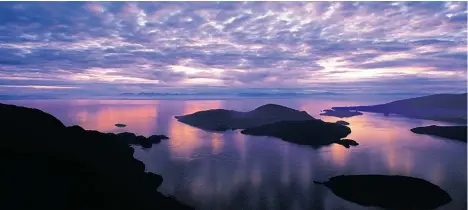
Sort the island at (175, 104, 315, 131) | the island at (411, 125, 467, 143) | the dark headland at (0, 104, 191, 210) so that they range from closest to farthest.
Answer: the dark headland at (0, 104, 191, 210), the island at (411, 125, 467, 143), the island at (175, 104, 315, 131)

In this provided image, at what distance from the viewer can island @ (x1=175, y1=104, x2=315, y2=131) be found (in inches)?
6762

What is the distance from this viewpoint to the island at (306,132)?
115488 millimetres

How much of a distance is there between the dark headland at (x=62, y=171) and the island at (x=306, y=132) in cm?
7371

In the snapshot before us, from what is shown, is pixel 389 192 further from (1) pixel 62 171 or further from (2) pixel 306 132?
(2) pixel 306 132

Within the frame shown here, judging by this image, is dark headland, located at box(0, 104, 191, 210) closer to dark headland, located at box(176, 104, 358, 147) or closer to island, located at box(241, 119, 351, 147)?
island, located at box(241, 119, 351, 147)

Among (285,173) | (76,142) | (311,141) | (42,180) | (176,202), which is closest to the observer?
(42,180)

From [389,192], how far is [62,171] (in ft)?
160

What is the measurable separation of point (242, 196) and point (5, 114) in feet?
134

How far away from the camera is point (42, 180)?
35219 mm

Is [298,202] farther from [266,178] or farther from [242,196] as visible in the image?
[266,178]

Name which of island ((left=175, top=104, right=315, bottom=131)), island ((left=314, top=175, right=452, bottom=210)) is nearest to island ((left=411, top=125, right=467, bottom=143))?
island ((left=175, top=104, right=315, bottom=131))

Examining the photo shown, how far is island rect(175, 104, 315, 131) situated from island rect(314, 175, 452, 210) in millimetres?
112147

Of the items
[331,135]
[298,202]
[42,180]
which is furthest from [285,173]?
[331,135]

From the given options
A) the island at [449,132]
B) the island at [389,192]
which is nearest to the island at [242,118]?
the island at [449,132]
